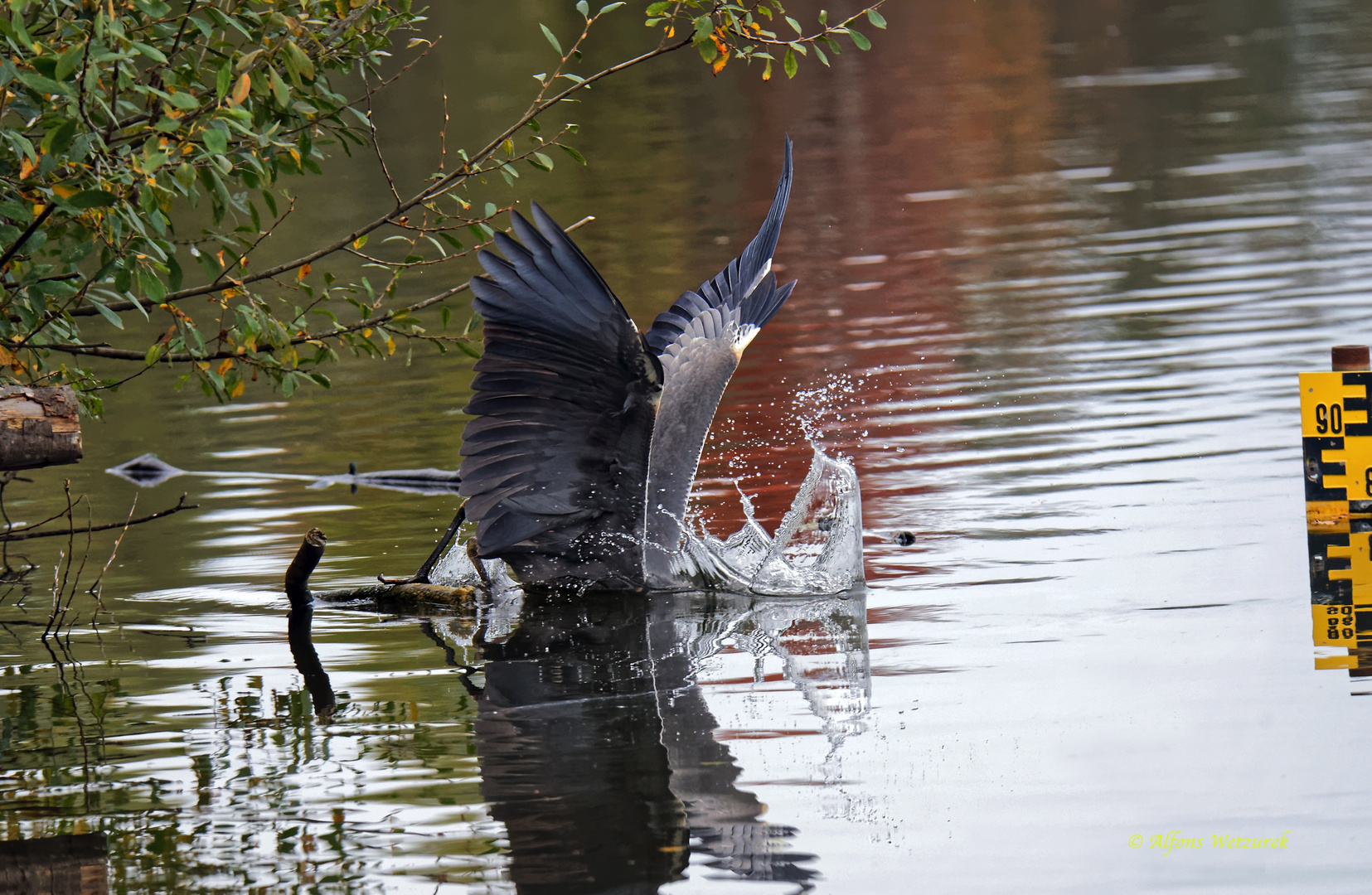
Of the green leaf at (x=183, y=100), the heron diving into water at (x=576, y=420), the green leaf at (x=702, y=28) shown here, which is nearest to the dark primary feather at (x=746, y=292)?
the heron diving into water at (x=576, y=420)

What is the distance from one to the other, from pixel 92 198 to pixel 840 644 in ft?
9.52

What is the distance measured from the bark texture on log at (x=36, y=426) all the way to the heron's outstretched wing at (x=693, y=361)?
7.16 ft

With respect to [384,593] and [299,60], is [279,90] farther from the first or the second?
[384,593]

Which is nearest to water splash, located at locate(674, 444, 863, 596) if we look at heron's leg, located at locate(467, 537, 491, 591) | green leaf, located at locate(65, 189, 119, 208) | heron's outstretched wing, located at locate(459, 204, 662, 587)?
heron's outstretched wing, located at locate(459, 204, 662, 587)

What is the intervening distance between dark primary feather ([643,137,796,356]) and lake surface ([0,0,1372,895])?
960 mm

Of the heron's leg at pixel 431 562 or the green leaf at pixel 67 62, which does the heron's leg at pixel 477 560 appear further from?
the green leaf at pixel 67 62

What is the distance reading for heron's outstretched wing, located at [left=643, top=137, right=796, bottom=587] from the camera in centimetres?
687

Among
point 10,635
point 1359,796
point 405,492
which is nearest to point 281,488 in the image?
point 405,492

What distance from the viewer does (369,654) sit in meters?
6.32

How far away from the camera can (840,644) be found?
6.00m

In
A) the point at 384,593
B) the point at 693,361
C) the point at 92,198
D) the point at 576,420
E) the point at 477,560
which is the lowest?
the point at 384,593

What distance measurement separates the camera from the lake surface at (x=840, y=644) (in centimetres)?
429

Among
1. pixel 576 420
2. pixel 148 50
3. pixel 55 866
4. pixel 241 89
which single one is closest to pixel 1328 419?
pixel 576 420

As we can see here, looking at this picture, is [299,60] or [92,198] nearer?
[92,198]
